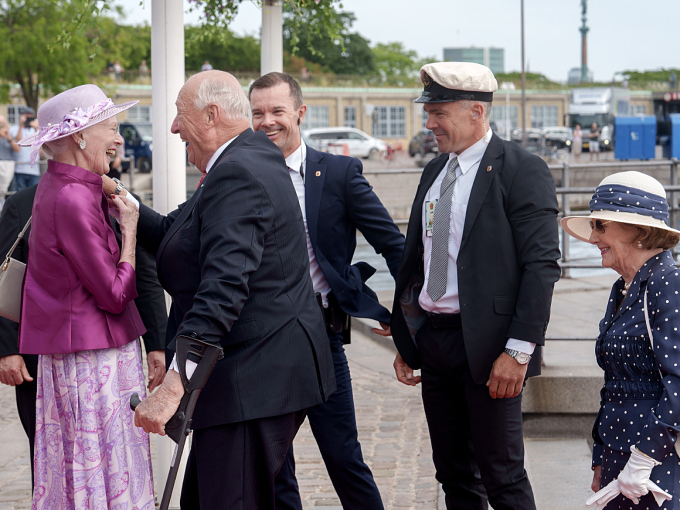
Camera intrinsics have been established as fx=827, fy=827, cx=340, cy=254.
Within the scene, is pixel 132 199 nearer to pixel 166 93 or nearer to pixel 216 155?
pixel 166 93

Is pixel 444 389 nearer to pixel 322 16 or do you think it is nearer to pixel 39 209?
pixel 39 209

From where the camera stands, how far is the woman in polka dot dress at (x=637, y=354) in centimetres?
258

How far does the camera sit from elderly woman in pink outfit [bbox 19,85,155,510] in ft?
9.90

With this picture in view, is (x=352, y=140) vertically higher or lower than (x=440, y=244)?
higher

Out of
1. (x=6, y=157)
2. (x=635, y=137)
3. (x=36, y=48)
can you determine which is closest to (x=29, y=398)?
(x=6, y=157)

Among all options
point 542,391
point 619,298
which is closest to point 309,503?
point 542,391

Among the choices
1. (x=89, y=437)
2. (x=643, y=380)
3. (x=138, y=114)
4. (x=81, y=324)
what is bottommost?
(x=89, y=437)

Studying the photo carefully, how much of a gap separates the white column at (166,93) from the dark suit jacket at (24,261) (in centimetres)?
48

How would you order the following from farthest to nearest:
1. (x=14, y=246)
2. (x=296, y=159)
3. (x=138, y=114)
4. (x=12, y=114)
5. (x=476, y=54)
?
(x=476, y=54)
(x=138, y=114)
(x=12, y=114)
(x=296, y=159)
(x=14, y=246)

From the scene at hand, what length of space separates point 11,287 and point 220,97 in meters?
1.17

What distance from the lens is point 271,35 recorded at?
5125 millimetres

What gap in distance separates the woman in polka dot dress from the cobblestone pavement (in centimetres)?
175

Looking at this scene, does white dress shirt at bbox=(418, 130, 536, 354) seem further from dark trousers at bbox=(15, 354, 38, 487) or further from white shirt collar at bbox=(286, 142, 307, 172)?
dark trousers at bbox=(15, 354, 38, 487)

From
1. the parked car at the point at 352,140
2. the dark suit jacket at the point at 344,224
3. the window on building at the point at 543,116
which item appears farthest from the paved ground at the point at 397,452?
the window on building at the point at 543,116
